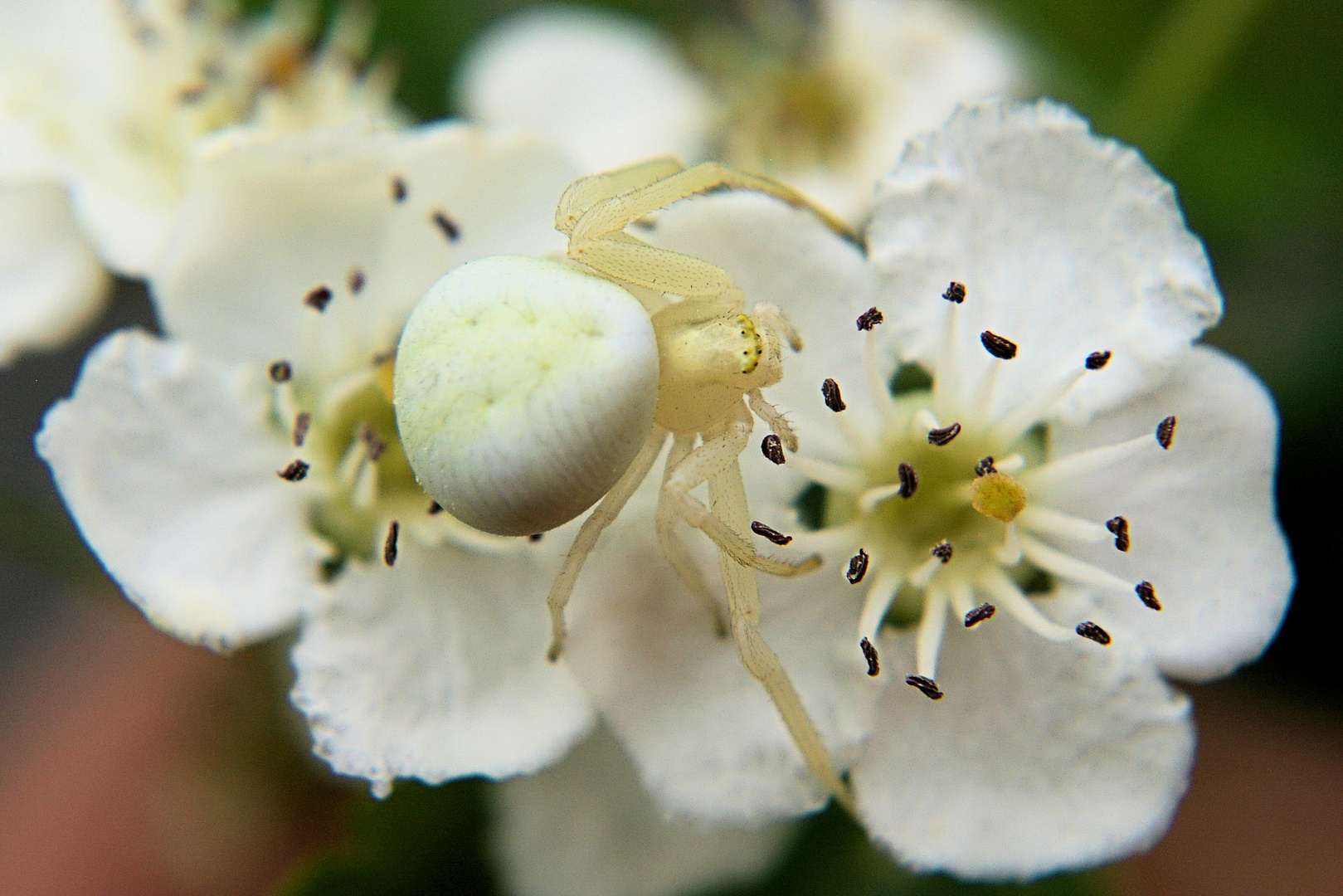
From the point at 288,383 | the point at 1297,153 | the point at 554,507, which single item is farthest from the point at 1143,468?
the point at 1297,153

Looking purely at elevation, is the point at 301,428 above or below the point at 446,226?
below

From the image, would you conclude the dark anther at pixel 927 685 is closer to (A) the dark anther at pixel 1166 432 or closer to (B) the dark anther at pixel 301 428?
(A) the dark anther at pixel 1166 432

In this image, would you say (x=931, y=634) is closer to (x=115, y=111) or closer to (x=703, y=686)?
(x=703, y=686)

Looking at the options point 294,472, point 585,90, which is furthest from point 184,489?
point 585,90

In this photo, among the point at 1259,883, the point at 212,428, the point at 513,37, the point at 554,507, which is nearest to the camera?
the point at 554,507

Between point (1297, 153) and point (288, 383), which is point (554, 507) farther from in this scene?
point (1297, 153)

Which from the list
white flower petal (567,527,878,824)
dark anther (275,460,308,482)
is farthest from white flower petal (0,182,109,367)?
white flower petal (567,527,878,824)

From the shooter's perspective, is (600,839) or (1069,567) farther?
(600,839)

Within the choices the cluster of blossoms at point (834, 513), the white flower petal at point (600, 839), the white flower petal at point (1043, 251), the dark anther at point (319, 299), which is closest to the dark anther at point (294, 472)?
the cluster of blossoms at point (834, 513)
